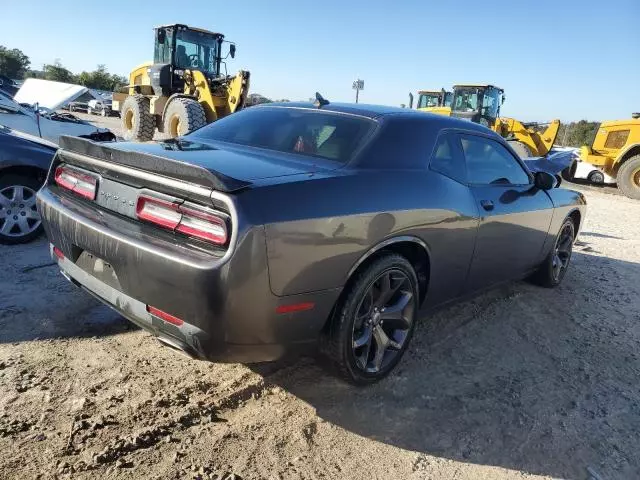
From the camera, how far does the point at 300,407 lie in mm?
2664

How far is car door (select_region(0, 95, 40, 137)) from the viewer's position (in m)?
6.43

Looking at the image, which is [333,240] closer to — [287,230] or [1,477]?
Answer: [287,230]

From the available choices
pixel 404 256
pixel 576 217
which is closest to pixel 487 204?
pixel 404 256

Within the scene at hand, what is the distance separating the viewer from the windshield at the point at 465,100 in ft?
54.6

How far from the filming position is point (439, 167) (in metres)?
3.21

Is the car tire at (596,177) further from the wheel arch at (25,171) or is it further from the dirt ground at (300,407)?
the wheel arch at (25,171)

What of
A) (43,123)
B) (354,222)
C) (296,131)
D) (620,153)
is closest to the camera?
(354,222)

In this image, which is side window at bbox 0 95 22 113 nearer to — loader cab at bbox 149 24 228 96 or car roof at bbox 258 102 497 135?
car roof at bbox 258 102 497 135

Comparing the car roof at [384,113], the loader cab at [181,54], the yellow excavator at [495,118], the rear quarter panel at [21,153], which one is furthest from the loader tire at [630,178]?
the rear quarter panel at [21,153]

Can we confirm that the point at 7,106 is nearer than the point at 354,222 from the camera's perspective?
No

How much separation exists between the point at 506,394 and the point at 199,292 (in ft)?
6.48

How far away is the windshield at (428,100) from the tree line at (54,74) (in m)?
49.6

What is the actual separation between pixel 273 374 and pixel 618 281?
434cm

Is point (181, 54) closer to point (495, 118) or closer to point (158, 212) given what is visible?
point (495, 118)
